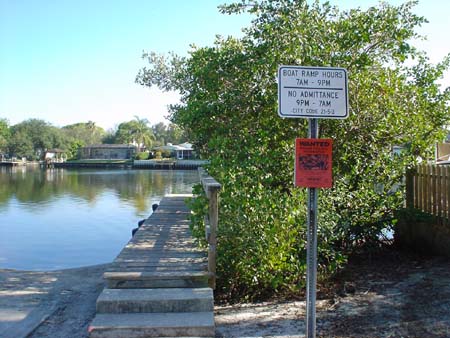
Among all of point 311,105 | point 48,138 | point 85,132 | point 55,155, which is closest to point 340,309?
point 311,105

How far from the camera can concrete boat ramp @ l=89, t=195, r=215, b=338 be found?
4598 mm

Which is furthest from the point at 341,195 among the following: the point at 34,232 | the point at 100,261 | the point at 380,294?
the point at 34,232

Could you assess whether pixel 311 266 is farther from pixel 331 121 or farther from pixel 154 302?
pixel 331 121

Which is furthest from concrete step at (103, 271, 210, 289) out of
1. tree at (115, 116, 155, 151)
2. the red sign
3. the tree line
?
tree at (115, 116, 155, 151)

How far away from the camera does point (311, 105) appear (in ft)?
12.5

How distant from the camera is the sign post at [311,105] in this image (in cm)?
377

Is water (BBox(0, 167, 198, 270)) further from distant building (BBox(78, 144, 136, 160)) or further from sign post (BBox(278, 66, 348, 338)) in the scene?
distant building (BBox(78, 144, 136, 160))

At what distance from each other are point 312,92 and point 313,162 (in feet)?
1.84

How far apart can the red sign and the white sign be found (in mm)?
223

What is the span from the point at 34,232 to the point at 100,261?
545cm

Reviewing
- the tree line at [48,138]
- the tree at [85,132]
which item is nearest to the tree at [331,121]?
the tree line at [48,138]

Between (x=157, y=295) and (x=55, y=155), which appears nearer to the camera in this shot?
(x=157, y=295)

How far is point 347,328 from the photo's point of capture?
460 centimetres

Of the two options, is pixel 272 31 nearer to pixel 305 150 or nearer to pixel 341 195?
pixel 341 195
